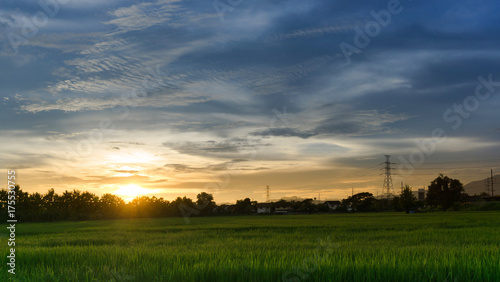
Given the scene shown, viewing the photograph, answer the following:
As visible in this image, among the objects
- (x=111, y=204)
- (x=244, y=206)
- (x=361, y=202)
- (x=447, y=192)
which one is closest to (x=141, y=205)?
(x=111, y=204)

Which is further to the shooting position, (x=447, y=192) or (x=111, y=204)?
(x=111, y=204)

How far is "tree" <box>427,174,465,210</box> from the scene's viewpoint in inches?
3969

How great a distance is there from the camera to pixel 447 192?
101 metres

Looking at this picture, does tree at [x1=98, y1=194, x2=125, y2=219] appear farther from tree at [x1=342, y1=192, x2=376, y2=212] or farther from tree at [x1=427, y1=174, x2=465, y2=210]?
tree at [x1=427, y1=174, x2=465, y2=210]

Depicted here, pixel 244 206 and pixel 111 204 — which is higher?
pixel 111 204

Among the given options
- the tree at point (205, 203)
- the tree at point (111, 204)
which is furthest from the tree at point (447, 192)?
the tree at point (111, 204)

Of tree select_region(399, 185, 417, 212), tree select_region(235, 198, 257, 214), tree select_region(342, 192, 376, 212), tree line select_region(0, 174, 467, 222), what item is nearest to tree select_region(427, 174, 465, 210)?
tree line select_region(0, 174, 467, 222)

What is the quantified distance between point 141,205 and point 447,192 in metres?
84.2

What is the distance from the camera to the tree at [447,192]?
100812 mm

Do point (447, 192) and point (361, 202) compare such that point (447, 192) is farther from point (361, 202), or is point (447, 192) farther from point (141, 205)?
point (141, 205)

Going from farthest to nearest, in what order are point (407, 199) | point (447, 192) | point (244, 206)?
point (244, 206) → point (407, 199) → point (447, 192)

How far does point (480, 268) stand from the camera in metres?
6.64

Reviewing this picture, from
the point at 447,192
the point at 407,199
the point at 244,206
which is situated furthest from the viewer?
the point at 244,206

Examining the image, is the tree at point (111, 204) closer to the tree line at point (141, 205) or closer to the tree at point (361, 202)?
the tree line at point (141, 205)
